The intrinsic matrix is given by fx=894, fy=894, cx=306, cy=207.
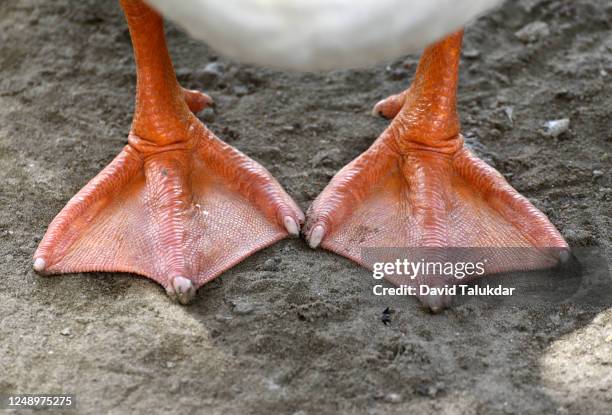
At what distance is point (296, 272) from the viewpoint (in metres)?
2.74

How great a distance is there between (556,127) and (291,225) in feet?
3.90

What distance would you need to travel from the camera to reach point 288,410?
230 centimetres

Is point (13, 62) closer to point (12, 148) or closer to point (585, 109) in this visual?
point (12, 148)

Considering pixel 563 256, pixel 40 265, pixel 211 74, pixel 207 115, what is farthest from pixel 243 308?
pixel 211 74

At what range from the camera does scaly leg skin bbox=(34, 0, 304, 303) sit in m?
2.76

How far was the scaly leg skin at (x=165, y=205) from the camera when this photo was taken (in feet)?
9.05

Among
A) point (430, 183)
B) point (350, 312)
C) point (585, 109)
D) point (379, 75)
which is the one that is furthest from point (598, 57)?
point (350, 312)

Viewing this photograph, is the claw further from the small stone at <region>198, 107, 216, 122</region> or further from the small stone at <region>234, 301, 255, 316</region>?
the small stone at <region>198, 107, 216, 122</region>

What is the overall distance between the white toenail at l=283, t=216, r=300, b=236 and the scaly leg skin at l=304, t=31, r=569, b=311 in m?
0.04

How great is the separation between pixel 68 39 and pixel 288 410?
225cm

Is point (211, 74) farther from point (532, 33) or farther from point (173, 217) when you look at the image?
point (532, 33)

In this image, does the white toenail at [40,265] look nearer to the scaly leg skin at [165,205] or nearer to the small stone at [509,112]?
the scaly leg skin at [165,205]

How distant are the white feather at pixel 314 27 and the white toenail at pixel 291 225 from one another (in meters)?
0.93

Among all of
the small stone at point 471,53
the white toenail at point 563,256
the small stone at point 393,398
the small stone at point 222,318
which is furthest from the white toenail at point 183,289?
the small stone at point 471,53
